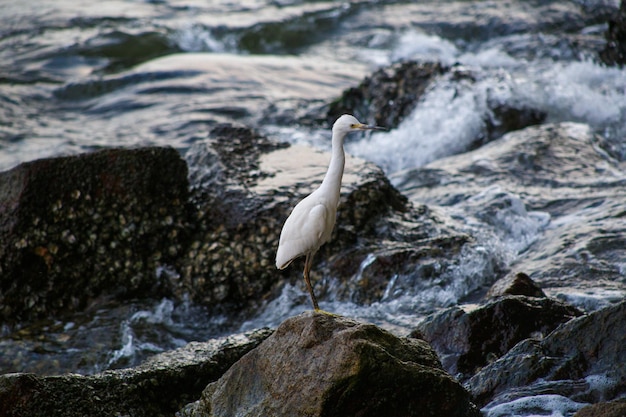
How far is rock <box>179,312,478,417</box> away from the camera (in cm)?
290

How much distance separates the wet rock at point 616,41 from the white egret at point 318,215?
6.55 m

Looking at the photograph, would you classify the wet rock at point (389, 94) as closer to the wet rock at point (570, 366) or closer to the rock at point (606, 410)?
the wet rock at point (570, 366)

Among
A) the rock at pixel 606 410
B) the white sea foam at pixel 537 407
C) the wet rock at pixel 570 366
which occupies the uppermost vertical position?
the rock at pixel 606 410

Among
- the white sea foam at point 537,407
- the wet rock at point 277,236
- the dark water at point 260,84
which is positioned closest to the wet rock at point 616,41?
the dark water at point 260,84

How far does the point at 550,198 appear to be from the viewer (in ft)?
22.4

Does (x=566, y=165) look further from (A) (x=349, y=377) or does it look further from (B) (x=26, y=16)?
(B) (x=26, y=16)

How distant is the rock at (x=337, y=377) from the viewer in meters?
2.90

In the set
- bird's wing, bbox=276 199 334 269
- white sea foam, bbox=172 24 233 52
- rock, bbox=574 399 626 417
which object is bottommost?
rock, bbox=574 399 626 417

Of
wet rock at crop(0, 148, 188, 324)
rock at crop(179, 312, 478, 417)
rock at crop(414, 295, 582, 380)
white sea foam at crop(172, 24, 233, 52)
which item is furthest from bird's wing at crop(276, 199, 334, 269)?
white sea foam at crop(172, 24, 233, 52)

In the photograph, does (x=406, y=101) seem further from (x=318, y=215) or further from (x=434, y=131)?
(x=318, y=215)

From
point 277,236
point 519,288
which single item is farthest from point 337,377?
point 277,236

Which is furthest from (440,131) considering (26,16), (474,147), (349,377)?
(26,16)

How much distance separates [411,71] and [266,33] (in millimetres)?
5703

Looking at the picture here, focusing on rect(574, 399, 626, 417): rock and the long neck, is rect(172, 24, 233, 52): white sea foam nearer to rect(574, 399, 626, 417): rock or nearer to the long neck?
the long neck
